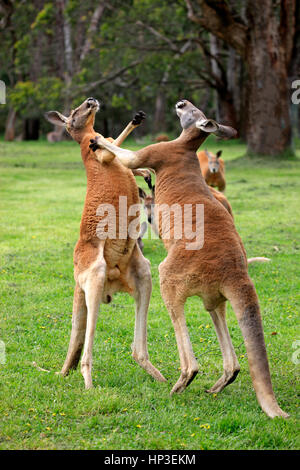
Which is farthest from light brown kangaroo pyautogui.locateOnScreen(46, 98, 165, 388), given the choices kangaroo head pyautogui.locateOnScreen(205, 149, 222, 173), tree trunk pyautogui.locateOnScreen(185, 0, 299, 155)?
tree trunk pyautogui.locateOnScreen(185, 0, 299, 155)

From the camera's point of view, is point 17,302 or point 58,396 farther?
point 17,302

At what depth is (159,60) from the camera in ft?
76.8

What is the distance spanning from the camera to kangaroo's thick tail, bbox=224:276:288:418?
3.93 m

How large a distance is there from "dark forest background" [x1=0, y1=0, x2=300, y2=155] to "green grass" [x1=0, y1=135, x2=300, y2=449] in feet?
27.0

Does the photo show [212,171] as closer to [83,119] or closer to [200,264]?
[83,119]

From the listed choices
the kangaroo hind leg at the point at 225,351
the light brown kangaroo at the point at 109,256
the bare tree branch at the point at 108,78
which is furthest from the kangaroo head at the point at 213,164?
the bare tree branch at the point at 108,78

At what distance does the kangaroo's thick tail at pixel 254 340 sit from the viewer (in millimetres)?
3930

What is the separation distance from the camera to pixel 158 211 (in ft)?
15.2

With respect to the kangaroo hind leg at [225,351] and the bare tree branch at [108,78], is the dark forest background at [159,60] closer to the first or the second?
the bare tree branch at [108,78]

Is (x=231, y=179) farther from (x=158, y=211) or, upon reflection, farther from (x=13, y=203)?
(x=158, y=211)

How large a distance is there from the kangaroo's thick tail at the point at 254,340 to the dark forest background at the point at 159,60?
15450mm

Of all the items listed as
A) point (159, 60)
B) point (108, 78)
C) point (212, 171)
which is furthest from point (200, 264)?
point (108, 78)

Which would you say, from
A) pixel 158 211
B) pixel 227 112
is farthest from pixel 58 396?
pixel 227 112

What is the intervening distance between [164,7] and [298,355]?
20947 mm
